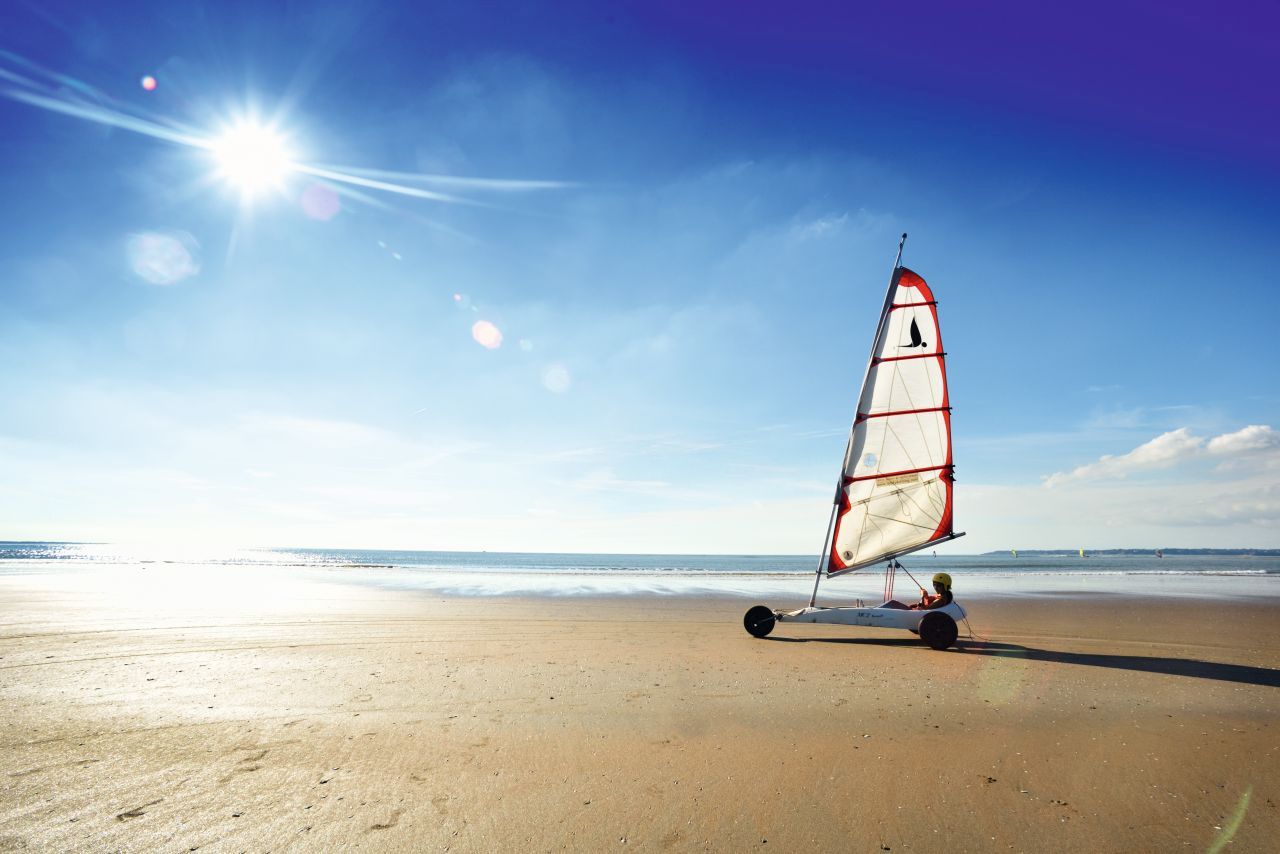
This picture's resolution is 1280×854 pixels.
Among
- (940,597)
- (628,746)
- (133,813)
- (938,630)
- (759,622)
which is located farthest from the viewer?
(759,622)

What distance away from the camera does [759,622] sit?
1335 centimetres

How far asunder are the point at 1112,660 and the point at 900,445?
586 cm

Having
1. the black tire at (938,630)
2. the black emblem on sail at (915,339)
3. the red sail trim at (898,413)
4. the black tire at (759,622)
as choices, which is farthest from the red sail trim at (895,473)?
the black tire at (759,622)

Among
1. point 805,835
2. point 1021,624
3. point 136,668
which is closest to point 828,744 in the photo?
point 805,835

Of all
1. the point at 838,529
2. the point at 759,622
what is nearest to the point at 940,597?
the point at 838,529

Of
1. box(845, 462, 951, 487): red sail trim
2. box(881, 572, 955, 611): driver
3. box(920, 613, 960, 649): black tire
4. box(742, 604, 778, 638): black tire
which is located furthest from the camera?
box(845, 462, 951, 487): red sail trim

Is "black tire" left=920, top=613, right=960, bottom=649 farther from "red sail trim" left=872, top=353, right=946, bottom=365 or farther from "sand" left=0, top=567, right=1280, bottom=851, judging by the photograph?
"red sail trim" left=872, top=353, right=946, bottom=365

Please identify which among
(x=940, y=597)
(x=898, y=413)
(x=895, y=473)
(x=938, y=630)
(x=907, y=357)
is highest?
(x=907, y=357)

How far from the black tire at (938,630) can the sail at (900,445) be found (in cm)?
243

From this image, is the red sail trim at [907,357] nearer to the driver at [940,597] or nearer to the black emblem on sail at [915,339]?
the black emblem on sail at [915,339]

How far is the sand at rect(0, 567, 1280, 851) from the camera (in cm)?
428

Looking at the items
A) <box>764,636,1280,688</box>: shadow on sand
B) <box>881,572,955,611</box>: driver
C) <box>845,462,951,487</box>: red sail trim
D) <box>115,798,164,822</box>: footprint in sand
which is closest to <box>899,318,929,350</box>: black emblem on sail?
<box>845,462,951,487</box>: red sail trim

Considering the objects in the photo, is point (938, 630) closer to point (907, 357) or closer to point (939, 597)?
point (939, 597)

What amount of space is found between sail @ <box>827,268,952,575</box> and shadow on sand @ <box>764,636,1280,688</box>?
2391 millimetres
